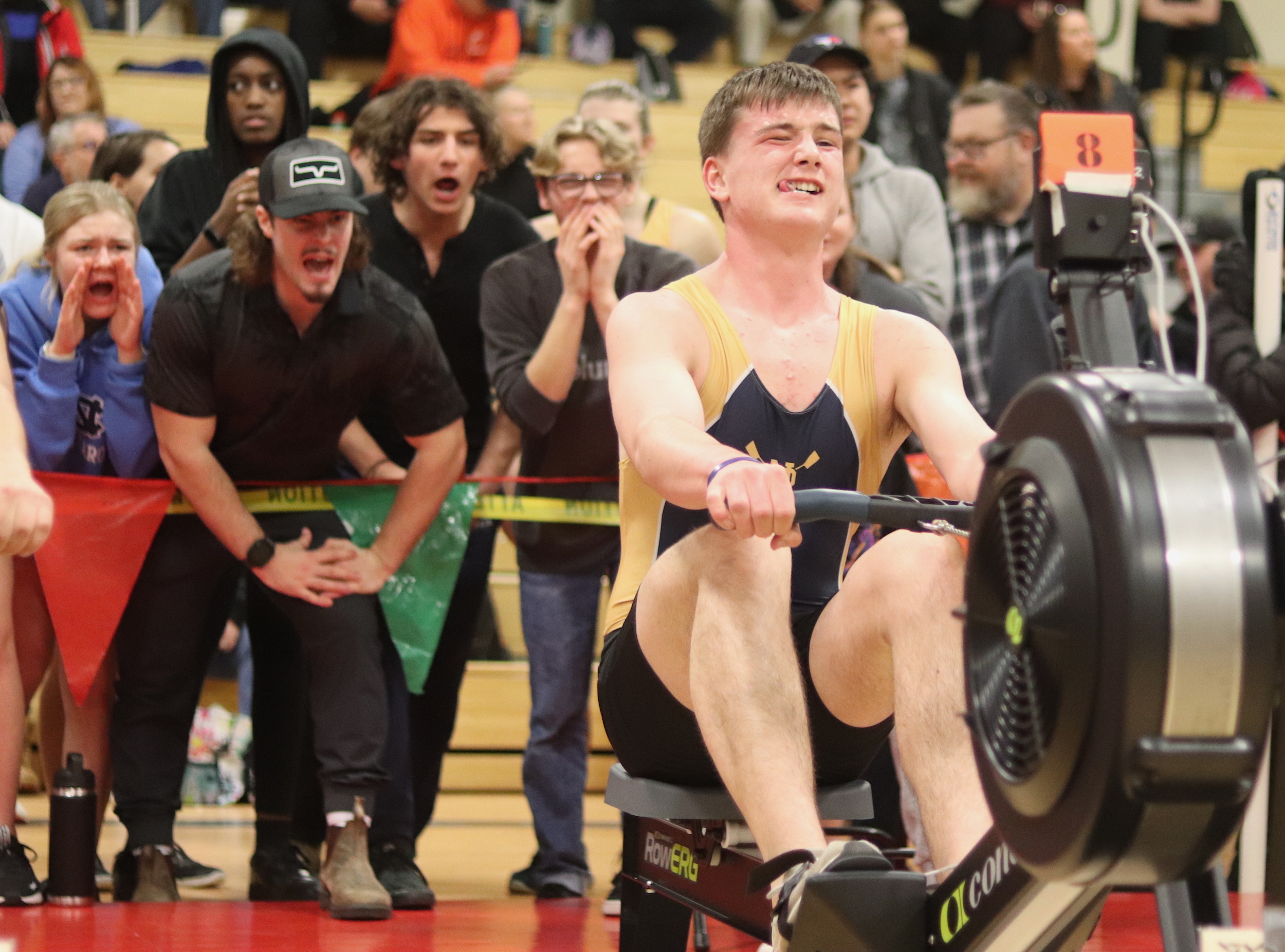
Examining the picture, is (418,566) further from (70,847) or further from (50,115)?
(50,115)

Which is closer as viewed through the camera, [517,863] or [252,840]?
[517,863]

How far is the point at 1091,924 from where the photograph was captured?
1.98 m

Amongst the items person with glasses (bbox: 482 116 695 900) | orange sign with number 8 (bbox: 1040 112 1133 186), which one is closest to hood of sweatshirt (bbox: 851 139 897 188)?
person with glasses (bbox: 482 116 695 900)

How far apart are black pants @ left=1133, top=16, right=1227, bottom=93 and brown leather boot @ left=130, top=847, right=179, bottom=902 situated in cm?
759

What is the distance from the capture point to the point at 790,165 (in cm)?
265

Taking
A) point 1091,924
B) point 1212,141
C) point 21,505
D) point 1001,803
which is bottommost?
point 1091,924

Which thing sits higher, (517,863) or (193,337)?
(193,337)

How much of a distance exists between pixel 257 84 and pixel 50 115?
100 inches

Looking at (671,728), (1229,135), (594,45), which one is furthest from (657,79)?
(671,728)

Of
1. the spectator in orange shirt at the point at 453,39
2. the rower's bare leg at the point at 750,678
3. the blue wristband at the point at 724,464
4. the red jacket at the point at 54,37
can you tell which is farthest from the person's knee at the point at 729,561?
the red jacket at the point at 54,37

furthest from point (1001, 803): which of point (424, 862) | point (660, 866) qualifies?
point (424, 862)

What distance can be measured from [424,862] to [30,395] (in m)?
1.64

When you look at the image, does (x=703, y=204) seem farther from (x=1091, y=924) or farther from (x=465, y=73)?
(x=1091, y=924)

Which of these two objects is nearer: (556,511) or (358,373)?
(358,373)
